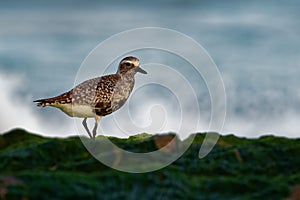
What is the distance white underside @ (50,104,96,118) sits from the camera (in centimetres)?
2670

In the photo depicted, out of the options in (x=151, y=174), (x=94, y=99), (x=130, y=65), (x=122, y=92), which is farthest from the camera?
(x=130, y=65)

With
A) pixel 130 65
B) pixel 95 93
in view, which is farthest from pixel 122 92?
pixel 130 65

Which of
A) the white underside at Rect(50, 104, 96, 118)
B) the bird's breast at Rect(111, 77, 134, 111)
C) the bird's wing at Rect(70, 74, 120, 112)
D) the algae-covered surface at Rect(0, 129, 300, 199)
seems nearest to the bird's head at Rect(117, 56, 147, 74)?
the bird's breast at Rect(111, 77, 134, 111)

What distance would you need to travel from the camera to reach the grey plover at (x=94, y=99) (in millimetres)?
26750

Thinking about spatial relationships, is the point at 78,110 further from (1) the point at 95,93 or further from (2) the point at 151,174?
(2) the point at 151,174

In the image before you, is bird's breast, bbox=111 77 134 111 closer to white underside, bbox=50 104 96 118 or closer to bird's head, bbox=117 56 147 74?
bird's head, bbox=117 56 147 74

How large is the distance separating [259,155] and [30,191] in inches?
266

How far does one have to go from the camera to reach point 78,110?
88.0 feet

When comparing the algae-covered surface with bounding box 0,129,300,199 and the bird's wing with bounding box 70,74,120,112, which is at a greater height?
the bird's wing with bounding box 70,74,120,112

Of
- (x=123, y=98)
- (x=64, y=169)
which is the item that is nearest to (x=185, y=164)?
(x=64, y=169)

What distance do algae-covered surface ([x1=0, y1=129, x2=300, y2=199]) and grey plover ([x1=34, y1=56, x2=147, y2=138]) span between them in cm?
601

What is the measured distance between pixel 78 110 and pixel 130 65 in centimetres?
294

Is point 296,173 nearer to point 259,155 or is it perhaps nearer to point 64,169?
point 259,155

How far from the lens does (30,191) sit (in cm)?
1363
